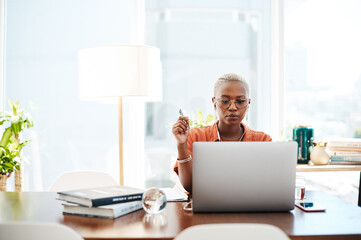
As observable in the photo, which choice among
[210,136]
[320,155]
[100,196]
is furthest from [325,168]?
[100,196]

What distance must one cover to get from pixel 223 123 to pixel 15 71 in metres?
2.24

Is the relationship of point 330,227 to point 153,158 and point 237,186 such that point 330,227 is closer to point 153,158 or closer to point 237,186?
point 237,186

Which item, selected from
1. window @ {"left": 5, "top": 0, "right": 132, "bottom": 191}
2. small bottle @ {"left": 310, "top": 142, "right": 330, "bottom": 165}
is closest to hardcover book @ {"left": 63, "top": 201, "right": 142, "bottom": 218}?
small bottle @ {"left": 310, "top": 142, "right": 330, "bottom": 165}

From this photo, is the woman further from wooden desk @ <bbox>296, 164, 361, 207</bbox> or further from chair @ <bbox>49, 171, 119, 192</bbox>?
wooden desk @ <bbox>296, 164, 361, 207</bbox>

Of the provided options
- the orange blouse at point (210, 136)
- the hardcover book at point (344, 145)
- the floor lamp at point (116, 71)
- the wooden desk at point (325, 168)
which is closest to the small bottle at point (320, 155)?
the wooden desk at point (325, 168)

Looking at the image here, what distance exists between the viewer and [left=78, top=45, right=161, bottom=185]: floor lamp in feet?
7.93

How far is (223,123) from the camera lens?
2205mm

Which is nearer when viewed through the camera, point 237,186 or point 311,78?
→ point 237,186

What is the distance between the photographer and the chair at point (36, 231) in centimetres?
93

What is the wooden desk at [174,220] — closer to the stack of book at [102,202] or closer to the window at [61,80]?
the stack of book at [102,202]

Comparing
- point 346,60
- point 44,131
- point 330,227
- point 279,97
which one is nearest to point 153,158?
point 44,131

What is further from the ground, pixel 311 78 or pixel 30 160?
pixel 311 78

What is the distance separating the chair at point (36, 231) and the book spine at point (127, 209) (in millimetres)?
364

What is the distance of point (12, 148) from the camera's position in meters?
2.84
